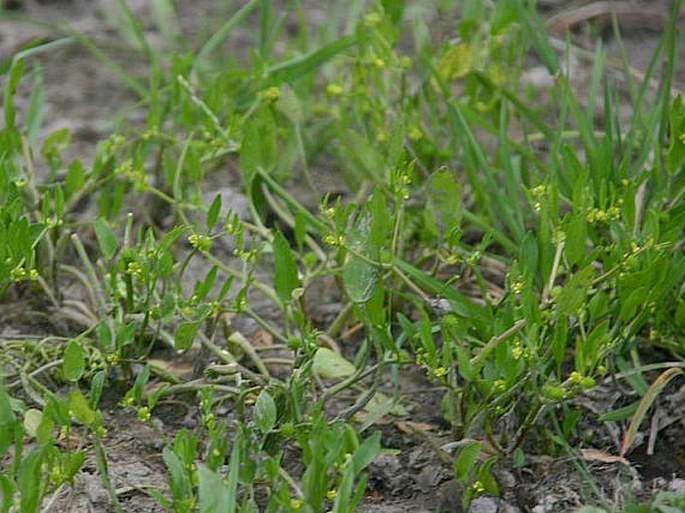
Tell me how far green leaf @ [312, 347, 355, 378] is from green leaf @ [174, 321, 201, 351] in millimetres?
210

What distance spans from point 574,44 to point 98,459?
82.7 inches

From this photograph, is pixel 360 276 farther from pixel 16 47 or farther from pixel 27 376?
pixel 16 47

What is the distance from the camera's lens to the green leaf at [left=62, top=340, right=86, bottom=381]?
1.88 meters

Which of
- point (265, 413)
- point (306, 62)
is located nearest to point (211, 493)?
point (265, 413)

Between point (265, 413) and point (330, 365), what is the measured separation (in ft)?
0.93

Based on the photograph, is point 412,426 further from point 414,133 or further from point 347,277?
point 414,133

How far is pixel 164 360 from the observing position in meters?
2.31

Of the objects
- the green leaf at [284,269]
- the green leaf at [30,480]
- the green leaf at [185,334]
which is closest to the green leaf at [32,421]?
the green leaf at [30,480]

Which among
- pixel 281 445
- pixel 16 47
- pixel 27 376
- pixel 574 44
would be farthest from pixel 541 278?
pixel 16 47

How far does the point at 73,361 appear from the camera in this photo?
73.9 inches

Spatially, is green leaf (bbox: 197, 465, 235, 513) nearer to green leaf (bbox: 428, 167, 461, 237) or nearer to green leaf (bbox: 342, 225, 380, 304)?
green leaf (bbox: 342, 225, 380, 304)

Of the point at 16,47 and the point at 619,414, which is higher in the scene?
the point at 16,47

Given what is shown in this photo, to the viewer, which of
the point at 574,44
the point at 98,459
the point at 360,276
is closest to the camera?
the point at 98,459

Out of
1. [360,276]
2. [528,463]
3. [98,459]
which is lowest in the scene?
[528,463]
